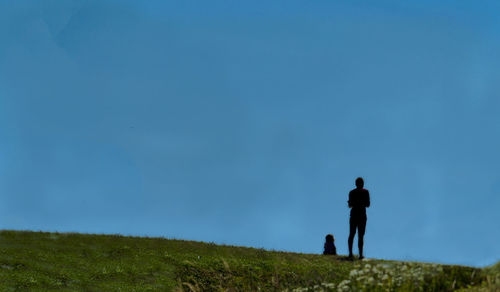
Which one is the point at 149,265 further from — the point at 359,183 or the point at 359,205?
the point at 359,183

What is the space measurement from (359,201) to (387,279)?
5.54 meters

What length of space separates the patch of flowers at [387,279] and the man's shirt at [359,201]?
398 cm

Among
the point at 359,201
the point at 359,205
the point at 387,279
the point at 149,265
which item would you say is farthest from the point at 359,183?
the point at 149,265

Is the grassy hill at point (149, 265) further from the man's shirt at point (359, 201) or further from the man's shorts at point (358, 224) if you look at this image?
the man's shirt at point (359, 201)

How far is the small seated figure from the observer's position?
22.3 metres

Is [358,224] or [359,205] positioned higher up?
[359,205]

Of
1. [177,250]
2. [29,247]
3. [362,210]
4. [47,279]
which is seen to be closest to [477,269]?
[362,210]

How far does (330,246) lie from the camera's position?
22391mm

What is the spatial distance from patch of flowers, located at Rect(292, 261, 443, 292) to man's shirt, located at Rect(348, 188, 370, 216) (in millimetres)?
3978

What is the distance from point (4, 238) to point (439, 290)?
17.1 metres

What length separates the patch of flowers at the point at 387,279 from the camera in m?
12.3

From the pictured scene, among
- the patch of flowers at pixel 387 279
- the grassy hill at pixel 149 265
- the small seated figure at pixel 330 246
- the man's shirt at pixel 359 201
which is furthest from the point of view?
the small seated figure at pixel 330 246

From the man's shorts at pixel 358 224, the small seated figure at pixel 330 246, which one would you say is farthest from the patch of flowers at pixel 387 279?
the small seated figure at pixel 330 246

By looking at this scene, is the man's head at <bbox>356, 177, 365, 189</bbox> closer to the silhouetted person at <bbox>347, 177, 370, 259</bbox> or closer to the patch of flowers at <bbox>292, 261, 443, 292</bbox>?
the silhouetted person at <bbox>347, 177, 370, 259</bbox>
